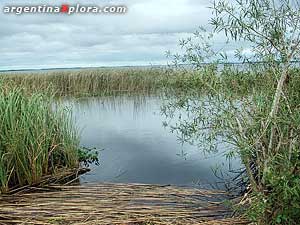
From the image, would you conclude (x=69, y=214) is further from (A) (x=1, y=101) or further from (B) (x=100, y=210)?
(A) (x=1, y=101)

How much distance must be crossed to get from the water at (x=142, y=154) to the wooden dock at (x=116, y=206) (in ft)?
1.90

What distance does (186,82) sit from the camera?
4.15m

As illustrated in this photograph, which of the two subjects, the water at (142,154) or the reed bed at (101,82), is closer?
the water at (142,154)

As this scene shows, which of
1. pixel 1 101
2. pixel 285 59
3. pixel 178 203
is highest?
pixel 285 59

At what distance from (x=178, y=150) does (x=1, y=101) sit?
119 inches

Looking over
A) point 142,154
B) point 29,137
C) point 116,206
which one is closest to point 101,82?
point 142,154

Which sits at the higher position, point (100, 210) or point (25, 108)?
point (25, 108)

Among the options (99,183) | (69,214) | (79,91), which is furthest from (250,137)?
(79,91)

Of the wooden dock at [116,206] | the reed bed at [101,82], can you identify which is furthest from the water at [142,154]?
the reed bed at [101,82]

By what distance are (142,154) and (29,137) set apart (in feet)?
7.47

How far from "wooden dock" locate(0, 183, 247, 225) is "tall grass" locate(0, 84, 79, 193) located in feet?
0.95

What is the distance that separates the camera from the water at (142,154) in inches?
214

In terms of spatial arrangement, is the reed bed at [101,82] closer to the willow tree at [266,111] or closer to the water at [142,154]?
the water at [142,154]

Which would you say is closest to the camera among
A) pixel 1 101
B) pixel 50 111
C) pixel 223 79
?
pixel 223 79
